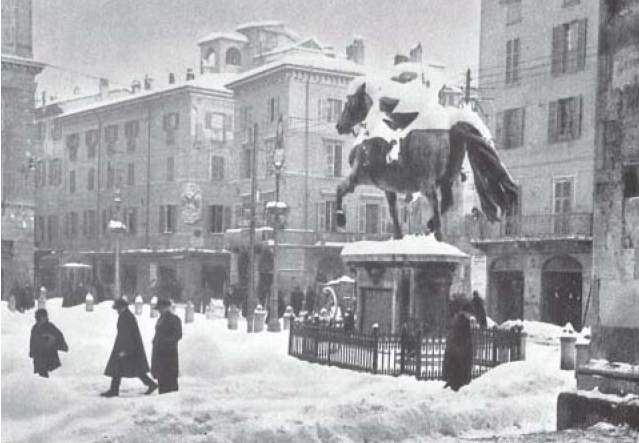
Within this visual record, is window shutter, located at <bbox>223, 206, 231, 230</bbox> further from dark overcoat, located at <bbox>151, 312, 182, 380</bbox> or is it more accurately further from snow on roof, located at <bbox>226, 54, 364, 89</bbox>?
snow on roof, located at <bbox>226, 54, 364, 89</bbox>

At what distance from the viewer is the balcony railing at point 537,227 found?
2377 cm

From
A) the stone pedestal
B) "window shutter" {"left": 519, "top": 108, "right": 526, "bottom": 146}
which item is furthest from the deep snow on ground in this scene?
"window shutter" {"left": 519, "top": 108, "right": 526, "bottom": 146}

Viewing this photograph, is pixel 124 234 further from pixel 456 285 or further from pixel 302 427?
pixel 456 285

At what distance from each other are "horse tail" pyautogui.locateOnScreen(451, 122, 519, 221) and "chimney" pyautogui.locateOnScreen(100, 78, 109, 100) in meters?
4.88

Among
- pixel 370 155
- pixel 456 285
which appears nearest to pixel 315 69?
pixel 370 155

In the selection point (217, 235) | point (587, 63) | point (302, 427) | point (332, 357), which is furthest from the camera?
point (587, 63)

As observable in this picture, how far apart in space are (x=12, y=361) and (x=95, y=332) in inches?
72.7

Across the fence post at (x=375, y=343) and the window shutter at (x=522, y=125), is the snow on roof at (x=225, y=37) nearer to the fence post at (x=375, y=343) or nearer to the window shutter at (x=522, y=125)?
the fence post at (x=375, y=343)

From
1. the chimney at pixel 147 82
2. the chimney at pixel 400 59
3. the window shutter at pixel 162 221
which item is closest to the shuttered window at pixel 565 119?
the chimney at pixel 400 59

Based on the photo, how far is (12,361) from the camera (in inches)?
316

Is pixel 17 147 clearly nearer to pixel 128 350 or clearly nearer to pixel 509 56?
pixel 128 350

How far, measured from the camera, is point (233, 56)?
9.39 m

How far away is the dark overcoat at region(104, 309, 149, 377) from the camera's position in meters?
9.21

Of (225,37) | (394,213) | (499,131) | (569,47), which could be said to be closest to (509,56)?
(499,131)
